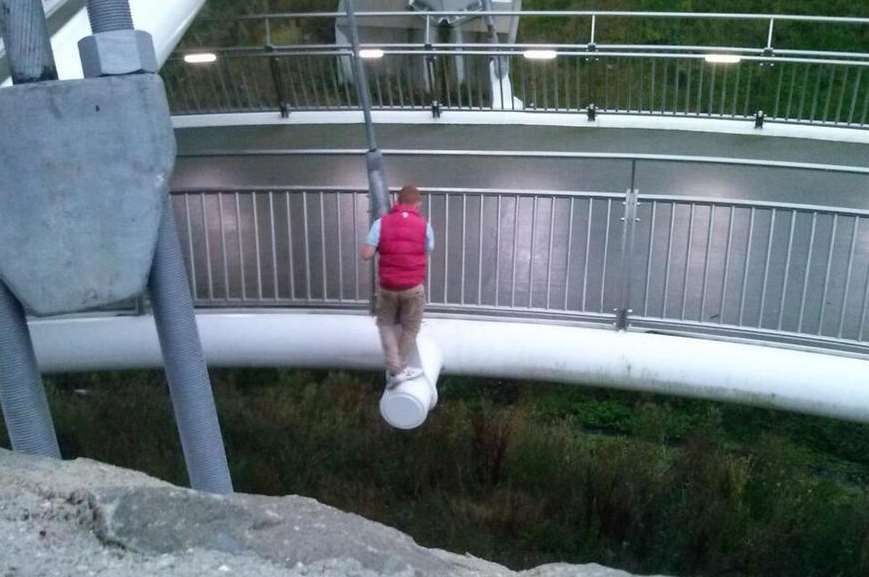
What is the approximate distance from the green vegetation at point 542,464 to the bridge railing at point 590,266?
0.86m

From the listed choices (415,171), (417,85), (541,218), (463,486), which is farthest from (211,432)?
(417,85)

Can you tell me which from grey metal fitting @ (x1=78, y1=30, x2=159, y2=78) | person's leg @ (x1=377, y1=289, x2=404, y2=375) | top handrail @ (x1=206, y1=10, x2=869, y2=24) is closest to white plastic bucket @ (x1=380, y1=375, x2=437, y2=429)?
person's leg @ (x1=377, y1=289, x2=404, y2=375)

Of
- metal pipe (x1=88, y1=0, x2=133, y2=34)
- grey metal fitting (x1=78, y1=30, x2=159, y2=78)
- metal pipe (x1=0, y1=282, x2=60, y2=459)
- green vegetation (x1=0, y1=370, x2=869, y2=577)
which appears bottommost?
green vegetation (x1=0, y1=370, x2=869, y2=577)

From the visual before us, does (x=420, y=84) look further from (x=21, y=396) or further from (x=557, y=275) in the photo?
(x=21, y=396)

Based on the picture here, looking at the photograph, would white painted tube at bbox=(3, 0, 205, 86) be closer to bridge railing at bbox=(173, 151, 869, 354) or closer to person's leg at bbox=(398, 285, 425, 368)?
bridge railing at bbox=(173, 151, 869, 354)

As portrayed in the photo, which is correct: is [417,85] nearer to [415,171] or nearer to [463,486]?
[415,171]

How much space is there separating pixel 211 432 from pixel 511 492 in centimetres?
283

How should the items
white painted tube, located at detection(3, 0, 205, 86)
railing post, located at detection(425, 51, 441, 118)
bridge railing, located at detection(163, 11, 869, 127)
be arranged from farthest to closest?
bridge railing, located at detection(163, 11, 869, 127) < railing post, located at detection(425, 51, 441, 118) < white painted tube, located at detection(3, 0, 205, 86)

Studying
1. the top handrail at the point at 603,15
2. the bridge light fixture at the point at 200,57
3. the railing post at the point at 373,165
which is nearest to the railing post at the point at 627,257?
the railing post at the point at 373,165

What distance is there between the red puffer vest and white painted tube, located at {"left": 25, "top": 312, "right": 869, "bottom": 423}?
0.68 m

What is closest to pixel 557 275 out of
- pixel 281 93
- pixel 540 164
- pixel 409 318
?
pixel 409 318

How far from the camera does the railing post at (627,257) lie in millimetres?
6527

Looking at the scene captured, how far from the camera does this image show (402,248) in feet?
20.2

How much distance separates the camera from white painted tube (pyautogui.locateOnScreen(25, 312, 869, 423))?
6301 mm
